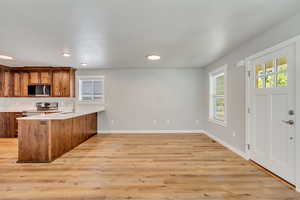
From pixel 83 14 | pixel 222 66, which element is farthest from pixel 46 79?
pixel 222 66

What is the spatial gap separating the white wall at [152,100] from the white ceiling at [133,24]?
96.5 inches

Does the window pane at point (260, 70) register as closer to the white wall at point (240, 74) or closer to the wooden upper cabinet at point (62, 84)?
the white wall at point (240, 74)

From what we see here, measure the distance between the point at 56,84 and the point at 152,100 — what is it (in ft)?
11.0

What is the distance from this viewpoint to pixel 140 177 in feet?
9.38

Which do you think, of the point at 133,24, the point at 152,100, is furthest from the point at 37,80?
the point at 133,24

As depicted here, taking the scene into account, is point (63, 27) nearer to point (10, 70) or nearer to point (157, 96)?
point (157, 96)

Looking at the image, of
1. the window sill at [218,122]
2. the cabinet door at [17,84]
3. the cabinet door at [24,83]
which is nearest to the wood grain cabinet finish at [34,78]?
the cabinet door at [24,83]

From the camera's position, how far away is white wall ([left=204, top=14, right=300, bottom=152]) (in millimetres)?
2611

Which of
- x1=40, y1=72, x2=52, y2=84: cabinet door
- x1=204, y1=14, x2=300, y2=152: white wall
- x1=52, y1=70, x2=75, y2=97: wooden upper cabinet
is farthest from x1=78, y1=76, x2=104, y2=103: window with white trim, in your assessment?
x1=204, y1=14, x2=300, y2=152: white wall

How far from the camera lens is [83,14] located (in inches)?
91.0

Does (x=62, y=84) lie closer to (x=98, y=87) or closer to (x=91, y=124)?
(x=98, y=87)

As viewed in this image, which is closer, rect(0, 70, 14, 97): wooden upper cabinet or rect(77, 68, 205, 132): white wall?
rect(0, 70, 14, 97): wooden upper cabinet

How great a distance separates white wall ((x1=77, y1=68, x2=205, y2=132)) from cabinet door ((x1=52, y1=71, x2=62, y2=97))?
72 cm

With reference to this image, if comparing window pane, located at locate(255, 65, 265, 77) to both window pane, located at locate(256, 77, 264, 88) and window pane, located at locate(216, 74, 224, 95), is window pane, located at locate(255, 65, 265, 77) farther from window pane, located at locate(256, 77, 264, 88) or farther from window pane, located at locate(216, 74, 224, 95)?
window pane, located at locate(216, 74, 224, 95)
